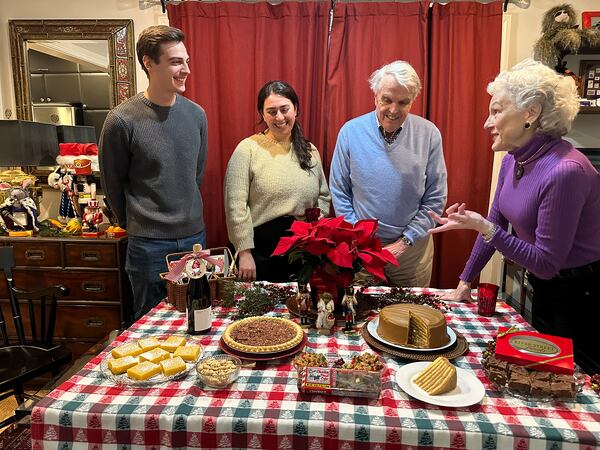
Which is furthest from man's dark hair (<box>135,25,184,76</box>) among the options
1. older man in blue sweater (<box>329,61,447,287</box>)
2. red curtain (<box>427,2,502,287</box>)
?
red curtain (<box>427,2,502,287</box>)

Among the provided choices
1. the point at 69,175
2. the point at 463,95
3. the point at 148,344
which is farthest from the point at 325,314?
the point at 69,175

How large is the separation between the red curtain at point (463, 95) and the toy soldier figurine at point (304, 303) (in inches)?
A: 63.8

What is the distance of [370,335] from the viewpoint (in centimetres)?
142

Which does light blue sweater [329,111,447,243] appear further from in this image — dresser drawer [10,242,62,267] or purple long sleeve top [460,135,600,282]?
dresser drawer [10,242,62,267]

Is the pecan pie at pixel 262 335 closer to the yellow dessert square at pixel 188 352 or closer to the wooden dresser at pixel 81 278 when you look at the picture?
the yellow dessert square at pixel 188 352

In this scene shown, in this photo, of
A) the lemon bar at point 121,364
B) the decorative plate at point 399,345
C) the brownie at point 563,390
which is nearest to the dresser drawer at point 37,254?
the lemon bar at point 121,364

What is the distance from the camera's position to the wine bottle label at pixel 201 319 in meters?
1.44

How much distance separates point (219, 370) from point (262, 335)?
9.2 inches

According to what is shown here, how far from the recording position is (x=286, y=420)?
1039mm

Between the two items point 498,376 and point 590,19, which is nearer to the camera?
point 498,376

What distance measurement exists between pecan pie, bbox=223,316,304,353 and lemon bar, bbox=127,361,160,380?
0.71 ft

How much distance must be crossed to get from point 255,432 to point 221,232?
2.01 m

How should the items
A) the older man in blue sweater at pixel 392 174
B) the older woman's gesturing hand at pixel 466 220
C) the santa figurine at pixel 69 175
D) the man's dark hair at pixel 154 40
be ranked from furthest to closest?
the santa figurine at pixel 69 175
the older man in blue sweater at pixel 392 174
the man's dark hair at pixel 154 40
the older woman's gesturing hand at pixel 466 220

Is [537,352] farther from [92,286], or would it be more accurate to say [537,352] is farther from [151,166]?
[92,286]
